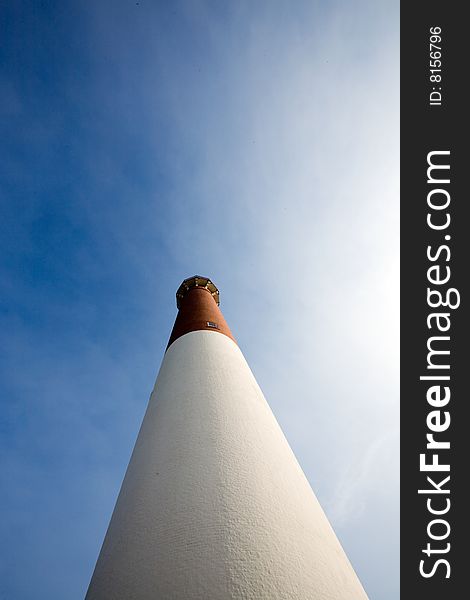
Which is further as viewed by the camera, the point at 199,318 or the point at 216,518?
the point at 199,318

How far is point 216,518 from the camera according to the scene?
3148mm

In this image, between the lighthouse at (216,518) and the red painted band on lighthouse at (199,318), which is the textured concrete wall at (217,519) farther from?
the red painted band on lighthouse at (199,318)

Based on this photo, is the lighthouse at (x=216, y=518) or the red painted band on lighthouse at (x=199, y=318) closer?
the lighthouse at (x=216, y=518)

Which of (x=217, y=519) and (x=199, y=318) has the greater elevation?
(x=199, y=318)

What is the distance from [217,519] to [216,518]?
1 cm

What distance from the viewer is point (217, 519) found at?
3139 mm

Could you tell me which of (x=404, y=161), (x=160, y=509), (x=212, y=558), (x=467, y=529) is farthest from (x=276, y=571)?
(x=404, y=161)

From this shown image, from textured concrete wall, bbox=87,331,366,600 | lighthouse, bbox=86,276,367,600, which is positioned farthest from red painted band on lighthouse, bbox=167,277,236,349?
textured concrete wall, bbox=87,331,366,600

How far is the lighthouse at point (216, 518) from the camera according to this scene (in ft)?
9.07

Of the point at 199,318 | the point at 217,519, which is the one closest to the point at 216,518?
the point at 217,519

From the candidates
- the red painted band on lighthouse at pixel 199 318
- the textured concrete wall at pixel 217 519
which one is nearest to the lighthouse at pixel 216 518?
the textured concrete wall at pixel 217 519

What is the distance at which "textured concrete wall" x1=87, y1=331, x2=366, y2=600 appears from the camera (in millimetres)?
2762

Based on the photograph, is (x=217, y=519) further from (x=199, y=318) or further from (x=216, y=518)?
(x=199, y=318)

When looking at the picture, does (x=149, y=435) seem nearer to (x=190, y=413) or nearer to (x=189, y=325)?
(x=190, y=413)
